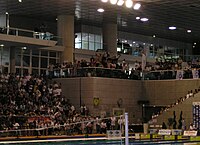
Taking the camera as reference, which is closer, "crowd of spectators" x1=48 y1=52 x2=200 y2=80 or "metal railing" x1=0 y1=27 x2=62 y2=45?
"metal railing" x1=0 y1=27 x2=62 y2=45

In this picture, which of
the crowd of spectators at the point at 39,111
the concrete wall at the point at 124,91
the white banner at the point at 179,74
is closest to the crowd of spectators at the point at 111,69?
the white banner at the point at 179,74

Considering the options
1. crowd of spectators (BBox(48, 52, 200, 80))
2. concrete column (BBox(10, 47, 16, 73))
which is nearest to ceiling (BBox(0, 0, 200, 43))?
concrete column (BBox(10, 47, 16, 73))

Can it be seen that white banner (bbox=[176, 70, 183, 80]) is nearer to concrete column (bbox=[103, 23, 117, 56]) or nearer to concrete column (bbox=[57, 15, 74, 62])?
concrete column (bbox=[57, 15, 74, 62])

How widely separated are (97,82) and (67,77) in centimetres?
239

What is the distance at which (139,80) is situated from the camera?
3853 cm

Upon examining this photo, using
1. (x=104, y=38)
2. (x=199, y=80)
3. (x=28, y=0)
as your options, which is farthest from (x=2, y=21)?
(x=199, y=80)

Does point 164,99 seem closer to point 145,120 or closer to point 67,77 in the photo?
point 145,120

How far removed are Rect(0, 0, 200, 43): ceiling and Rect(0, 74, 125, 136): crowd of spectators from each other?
5637 mm

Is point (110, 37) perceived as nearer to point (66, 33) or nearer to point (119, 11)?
point (66, 33)

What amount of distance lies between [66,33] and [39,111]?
37.5 feet

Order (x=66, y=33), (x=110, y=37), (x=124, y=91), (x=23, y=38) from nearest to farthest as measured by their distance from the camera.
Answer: (x=23, y=38)
(x=124, y=91)
(x=66, y=33)
(x=110, y=37)

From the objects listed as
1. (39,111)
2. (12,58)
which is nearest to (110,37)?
(12,58)

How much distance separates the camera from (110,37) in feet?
147

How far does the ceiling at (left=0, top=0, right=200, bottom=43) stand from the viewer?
34781 millimetres
